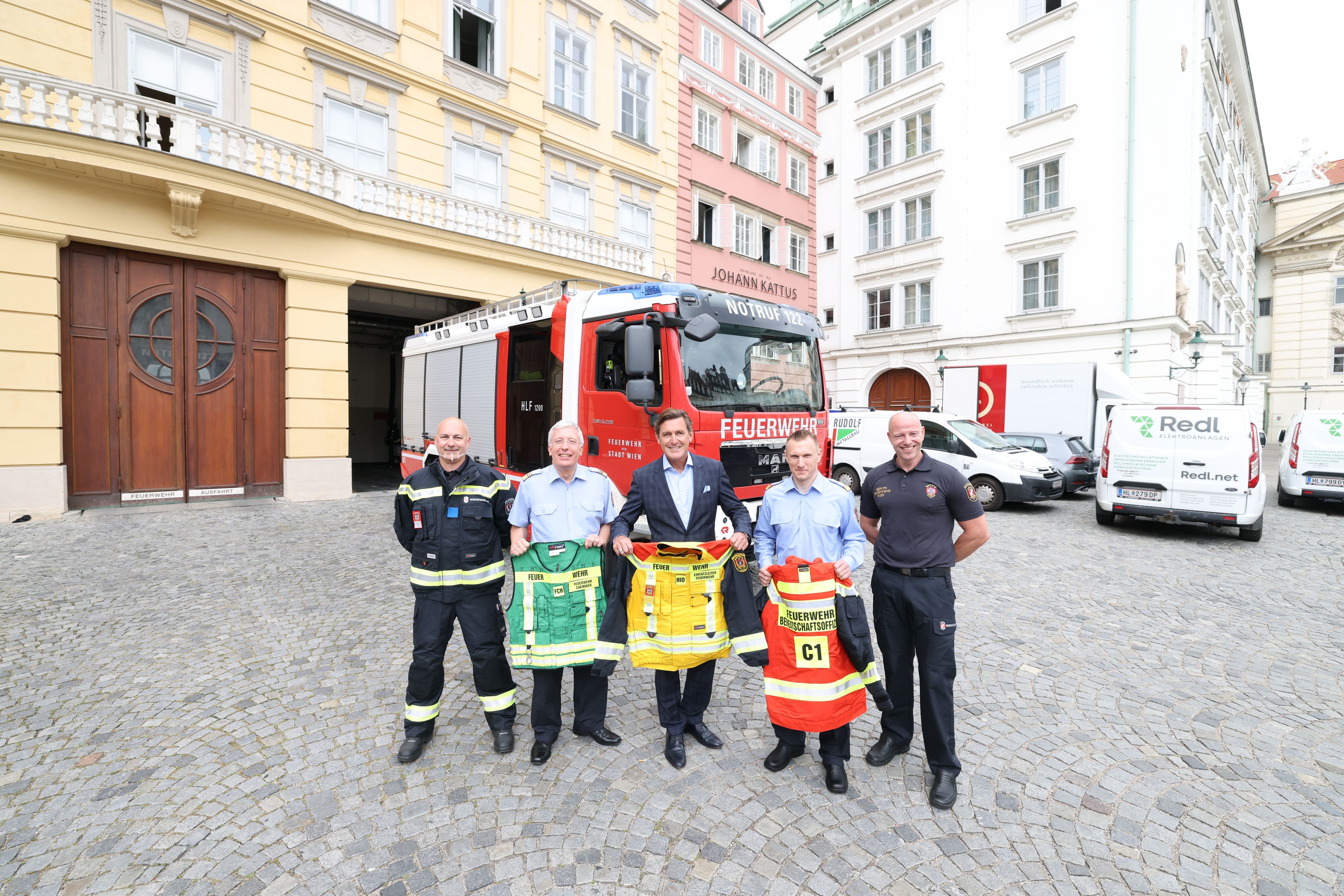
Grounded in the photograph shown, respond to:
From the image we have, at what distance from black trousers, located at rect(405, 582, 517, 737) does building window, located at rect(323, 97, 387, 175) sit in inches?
473

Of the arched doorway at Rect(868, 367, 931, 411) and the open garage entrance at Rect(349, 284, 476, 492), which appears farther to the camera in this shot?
the arched doorway at Rect(868, 367, 931, 411)

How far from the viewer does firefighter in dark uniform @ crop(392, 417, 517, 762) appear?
10.9ft

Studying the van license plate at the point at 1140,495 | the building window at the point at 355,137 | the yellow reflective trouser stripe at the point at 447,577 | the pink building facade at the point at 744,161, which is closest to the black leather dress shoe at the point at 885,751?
the yellow reflective trouser stripe at the point at 447,577

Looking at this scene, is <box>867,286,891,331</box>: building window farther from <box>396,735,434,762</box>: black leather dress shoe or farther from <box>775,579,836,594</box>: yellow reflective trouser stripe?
<box>396,735,434,762</box>: black leather dress shoe

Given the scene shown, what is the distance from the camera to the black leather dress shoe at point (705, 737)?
11.4 feet

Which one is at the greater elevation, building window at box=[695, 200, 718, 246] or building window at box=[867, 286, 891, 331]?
building window at box=[695, 200, 718, 246]

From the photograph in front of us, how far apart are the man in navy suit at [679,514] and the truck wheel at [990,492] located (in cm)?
993

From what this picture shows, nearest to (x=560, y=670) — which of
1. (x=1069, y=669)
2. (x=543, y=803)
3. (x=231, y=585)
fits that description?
(x=543, y=803)

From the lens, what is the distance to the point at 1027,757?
11.0ft

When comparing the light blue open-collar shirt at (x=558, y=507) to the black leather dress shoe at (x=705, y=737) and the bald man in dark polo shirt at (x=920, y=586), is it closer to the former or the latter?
the black leather dress shoe at (x=705, y=737)

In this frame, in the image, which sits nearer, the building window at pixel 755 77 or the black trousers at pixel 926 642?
the black trousers at pixel 926 642

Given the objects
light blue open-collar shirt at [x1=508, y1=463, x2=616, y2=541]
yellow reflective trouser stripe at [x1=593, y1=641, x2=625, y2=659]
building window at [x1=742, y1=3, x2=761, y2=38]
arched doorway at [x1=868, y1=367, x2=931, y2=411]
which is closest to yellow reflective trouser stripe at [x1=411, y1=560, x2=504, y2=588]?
light blue open-collar shirt at [x1=508, y1=463, x2=616, y2=541]

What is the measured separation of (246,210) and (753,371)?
9.97m

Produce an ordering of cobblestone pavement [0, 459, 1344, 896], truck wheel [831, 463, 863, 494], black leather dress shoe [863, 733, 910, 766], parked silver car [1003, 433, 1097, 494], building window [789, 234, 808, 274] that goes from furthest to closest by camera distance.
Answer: building window [789, 234, 808, 274], truck wheel [831, 463, 863, 494], parked silver car [1003, 433, 1097, 494], black leather dress shoe [863, 733, 910, 766], cobblestone pavement [0, 459, 1344, 896]
